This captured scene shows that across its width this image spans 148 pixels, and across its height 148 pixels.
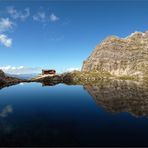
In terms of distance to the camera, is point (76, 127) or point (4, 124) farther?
point (4, 124)

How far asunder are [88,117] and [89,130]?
1549 cm

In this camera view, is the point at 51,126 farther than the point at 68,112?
No

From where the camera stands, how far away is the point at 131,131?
5341 cm

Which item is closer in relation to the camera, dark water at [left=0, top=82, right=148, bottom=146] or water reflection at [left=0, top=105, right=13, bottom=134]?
dark water at [left=0, top=82, right=148, bottom=146]

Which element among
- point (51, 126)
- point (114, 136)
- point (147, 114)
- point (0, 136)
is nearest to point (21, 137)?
point (0, 136)

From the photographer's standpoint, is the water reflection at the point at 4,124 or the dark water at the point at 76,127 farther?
the water reflection at the point at 4,124

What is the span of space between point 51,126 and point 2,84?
14273cm

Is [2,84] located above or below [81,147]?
above

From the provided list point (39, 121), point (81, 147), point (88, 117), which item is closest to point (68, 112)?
point (88, 117)

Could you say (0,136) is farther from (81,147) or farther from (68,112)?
(68,112)

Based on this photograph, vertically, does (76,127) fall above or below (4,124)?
below

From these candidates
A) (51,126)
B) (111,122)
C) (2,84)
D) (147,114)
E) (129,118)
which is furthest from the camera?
(2,84)

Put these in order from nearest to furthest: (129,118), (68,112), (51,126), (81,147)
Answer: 1. (81,147)
2. (51,126)
3. (129,118)
4. (68,112)

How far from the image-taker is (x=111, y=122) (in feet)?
206
